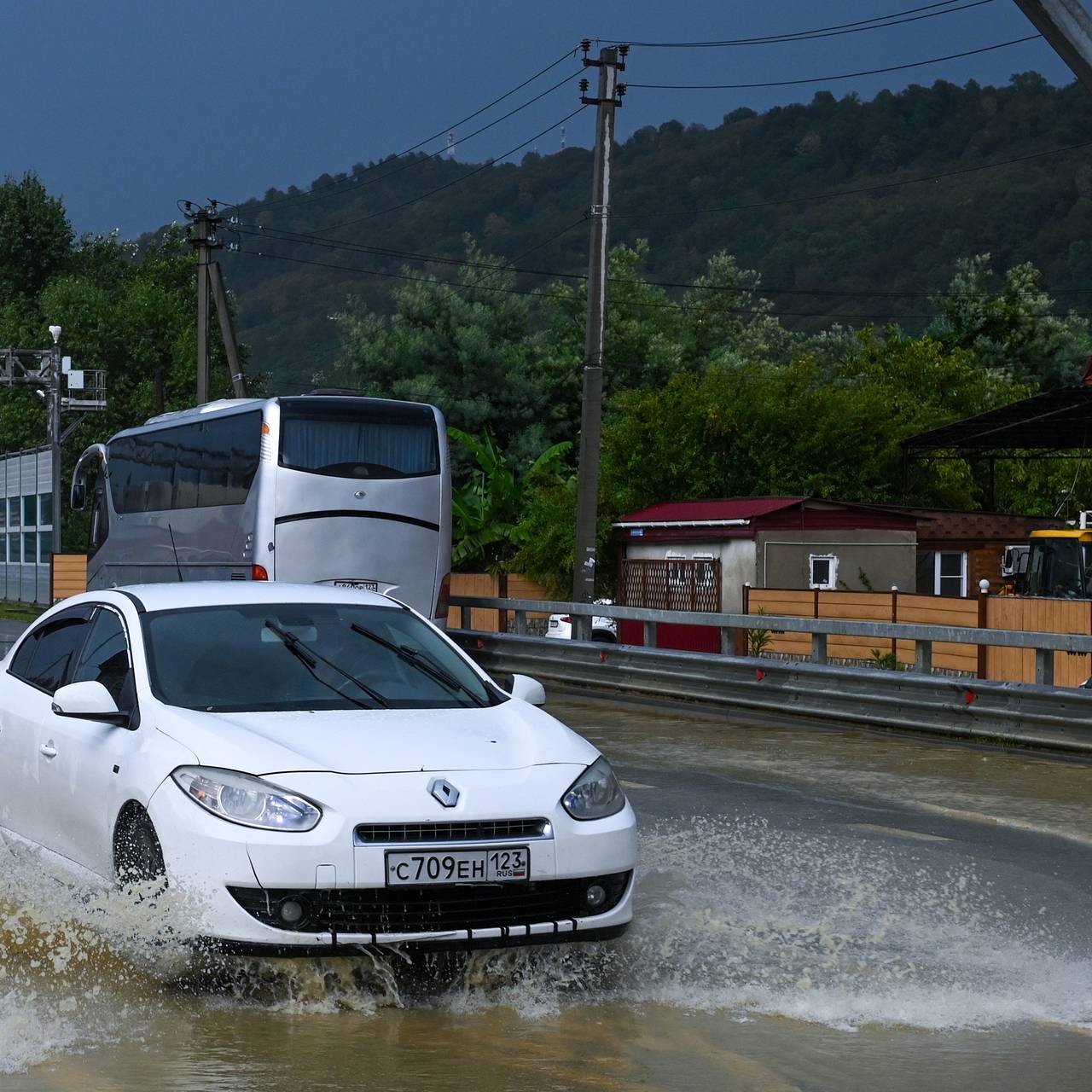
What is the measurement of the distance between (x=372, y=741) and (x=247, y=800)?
53 cm

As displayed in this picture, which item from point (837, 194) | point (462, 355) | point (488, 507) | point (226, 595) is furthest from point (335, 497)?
point (837, 194)

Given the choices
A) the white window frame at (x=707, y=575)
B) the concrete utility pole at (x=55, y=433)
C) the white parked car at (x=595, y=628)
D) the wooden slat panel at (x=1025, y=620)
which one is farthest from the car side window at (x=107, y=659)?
the concrete utility pole at (x=55, y=433)

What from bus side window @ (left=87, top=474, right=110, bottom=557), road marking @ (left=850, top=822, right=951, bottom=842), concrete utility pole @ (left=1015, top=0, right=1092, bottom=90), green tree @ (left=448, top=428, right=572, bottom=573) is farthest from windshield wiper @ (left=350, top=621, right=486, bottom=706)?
green tree @ (left=448, top=428, right=572, bottom=573)

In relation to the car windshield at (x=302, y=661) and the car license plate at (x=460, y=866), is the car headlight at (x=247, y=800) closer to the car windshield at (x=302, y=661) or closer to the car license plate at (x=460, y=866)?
the car license plate at (x=460, y=866)

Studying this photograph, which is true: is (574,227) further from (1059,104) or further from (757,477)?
(757,477)

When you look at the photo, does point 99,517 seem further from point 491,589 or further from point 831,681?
point 831,681

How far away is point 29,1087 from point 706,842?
189 inches

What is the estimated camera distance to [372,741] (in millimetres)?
6152

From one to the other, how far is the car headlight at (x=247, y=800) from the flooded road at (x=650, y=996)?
1.17 ft

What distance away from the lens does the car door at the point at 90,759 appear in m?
6.39

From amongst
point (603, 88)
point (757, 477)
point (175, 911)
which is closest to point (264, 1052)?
point (175, 911)

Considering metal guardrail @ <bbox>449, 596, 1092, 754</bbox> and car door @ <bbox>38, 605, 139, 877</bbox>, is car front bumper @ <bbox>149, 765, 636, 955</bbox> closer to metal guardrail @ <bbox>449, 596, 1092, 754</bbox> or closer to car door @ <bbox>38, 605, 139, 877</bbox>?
car door @ <bbox>38, 605, 139, 877</bbox>

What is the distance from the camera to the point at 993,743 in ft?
46.6

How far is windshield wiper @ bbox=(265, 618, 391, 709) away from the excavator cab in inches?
1010
